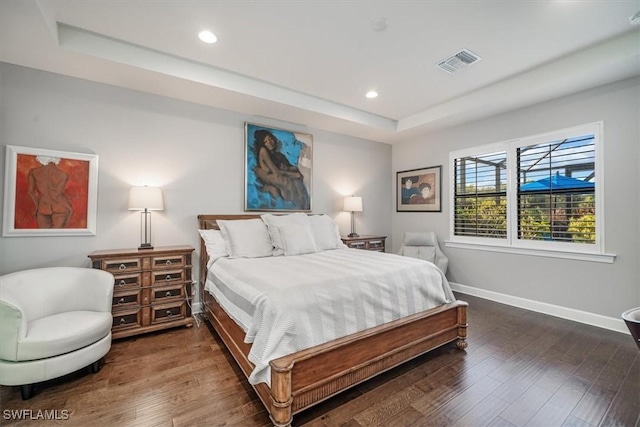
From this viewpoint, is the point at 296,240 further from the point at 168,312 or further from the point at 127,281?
the point at 127,281

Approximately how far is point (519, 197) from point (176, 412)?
4437 mm

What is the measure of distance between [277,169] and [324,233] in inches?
48.8

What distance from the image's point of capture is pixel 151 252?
2.93 m

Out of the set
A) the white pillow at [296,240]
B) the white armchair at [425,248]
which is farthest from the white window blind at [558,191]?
the white pillow at [296,240]

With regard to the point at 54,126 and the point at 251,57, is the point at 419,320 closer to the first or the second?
the point at 251,57

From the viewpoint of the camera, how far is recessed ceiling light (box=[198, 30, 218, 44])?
2.54m

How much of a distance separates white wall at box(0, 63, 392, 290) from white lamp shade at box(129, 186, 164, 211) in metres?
0.28

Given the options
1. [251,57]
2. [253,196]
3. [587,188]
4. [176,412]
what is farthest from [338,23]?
[587,188]

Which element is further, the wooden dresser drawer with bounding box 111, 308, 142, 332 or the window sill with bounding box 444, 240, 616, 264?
the window sill with bounding box 444, 240, 616, 264

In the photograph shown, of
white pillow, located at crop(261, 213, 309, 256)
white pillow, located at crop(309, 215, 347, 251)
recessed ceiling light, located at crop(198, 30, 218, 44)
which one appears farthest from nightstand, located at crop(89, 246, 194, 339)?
recessed ceiling light, located at crop(198, 30, 218, 44)

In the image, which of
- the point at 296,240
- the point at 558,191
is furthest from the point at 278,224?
the point at 558,191

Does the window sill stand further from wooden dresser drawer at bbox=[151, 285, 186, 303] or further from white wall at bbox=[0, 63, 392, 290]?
wooden dresser drawer at bbox=[151, 285, 186, 303]

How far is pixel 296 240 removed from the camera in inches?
132

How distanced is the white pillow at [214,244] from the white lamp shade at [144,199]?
1.88 ft
